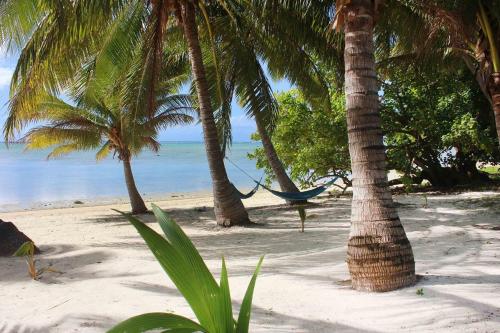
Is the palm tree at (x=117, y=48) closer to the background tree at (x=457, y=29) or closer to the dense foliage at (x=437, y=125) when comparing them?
the background tree at (x=457, y=29)

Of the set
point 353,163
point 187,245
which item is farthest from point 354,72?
point 187,245

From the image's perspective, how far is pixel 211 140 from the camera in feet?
31.2

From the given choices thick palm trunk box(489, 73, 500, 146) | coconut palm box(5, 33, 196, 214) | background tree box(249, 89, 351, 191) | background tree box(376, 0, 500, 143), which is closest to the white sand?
thick palm trunk box(489, 73, 500, 146)

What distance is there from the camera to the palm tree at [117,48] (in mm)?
8141

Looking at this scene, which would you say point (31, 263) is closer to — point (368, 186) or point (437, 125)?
point (368, 186)

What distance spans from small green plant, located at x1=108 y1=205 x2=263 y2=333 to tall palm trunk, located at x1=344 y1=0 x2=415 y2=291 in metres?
2.06

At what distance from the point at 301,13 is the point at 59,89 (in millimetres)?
4474

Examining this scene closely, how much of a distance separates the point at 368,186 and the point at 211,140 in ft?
A: 18.4

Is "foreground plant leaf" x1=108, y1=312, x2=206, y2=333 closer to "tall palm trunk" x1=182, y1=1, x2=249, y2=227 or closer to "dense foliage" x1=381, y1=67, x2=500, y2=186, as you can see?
"tall palm trunk" x1=182, y1=1, x2=249, y2=227

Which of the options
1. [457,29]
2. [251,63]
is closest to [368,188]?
[457,29]

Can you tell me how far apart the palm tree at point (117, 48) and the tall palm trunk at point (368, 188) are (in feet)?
A: 15.8

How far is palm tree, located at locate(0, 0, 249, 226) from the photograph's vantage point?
814cm

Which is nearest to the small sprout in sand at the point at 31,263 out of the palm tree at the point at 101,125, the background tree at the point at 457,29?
the background tree at the point at 457,29

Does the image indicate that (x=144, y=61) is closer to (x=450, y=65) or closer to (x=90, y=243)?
(x=90, y=243)
